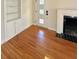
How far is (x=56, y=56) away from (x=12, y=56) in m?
1.23

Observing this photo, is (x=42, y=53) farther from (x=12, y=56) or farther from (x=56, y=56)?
(x=12, y=56)

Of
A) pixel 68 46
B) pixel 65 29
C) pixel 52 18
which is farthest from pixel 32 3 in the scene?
pixel 68 46

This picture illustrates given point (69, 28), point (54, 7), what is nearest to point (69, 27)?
point (69, 28)

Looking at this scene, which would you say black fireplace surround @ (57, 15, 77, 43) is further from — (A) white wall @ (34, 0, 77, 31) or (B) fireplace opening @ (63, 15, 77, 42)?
(A) white wall @ (34, 0, 77, 31)

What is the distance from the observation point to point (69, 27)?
5684 mm

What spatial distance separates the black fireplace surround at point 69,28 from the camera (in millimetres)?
5355

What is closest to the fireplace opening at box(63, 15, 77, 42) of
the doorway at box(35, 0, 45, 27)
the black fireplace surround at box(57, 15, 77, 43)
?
the black fireplace surround at box(57, 15, 77, 43)

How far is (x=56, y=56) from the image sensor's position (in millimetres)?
3549

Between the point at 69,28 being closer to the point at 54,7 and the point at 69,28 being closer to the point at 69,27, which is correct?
the point at 69,27

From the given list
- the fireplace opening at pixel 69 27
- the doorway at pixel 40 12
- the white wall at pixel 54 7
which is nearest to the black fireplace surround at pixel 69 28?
the fireplace opening at pixel 69 27

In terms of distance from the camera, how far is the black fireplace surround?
5.36 metres

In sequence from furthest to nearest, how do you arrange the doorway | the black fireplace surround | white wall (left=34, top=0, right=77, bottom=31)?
the doorway < white wall (left=34, top=0, right=77, bottom=31) < the black fireplace surround

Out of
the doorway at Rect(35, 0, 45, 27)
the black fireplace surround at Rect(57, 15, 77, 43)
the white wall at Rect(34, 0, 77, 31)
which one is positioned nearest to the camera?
the black fireplace surround at Rect(57, 15, 77, 43)

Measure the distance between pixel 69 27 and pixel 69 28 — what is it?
4 cm
